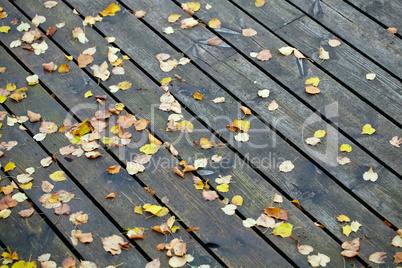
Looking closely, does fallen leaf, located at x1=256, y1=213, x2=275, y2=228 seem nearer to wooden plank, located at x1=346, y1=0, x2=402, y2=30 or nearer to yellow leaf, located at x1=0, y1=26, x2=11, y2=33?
wooden plank, located at x1=346, y1=0, x2=402, y2=30

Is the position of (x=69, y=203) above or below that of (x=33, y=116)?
below

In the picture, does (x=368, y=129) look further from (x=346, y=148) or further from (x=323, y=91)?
(x=323, y=91)

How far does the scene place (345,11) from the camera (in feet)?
9.07

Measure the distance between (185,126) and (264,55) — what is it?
0.71m

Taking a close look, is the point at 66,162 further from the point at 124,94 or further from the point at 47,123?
the point at 124,94

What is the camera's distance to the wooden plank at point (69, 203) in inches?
71.7

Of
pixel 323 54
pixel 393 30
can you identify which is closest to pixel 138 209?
pixel 323 54

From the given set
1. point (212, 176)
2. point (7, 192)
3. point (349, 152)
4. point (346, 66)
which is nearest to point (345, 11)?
point (346, 66)

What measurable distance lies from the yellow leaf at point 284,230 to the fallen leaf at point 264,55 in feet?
3.53

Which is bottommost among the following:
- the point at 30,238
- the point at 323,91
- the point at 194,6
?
the point at 30,238

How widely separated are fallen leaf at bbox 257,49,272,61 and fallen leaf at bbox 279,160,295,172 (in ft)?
2.42

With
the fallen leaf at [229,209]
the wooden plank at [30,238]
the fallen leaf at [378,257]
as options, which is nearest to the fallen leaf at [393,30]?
the fallen leaf at [378,257]

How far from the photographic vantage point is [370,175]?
2057 millimetres

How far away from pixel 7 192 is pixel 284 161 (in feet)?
4.52
